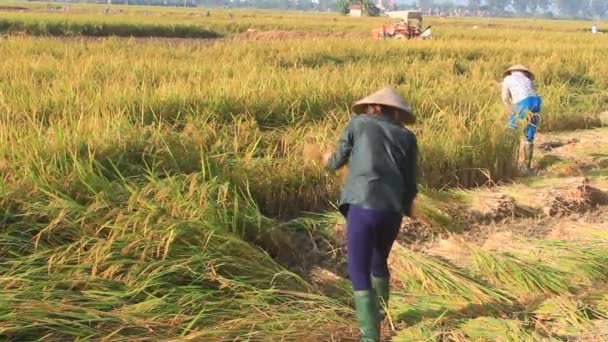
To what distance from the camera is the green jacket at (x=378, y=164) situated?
7.94 feet

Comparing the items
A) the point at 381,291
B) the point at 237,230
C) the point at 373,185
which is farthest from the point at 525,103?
the point at 373,185

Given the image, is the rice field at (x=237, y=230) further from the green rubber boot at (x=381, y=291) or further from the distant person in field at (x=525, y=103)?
the distant person in field at (x=525, y=103)

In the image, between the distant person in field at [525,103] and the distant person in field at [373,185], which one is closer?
the distant person in field at [373,185]

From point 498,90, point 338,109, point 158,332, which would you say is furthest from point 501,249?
point 498,90

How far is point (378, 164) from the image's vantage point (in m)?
2.43

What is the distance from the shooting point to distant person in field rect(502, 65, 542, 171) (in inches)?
219

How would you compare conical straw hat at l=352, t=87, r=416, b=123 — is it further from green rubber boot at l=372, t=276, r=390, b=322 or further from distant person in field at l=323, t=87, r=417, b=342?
green rubber boot at l=372, t=276, r=390, b=322

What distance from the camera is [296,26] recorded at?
1192 inches

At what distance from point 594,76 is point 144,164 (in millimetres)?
9968

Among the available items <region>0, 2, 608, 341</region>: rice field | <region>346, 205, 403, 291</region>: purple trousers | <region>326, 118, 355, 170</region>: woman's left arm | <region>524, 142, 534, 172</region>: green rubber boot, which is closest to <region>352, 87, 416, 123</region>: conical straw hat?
<region>326, 118, 355, 170</region>: woman's left arm

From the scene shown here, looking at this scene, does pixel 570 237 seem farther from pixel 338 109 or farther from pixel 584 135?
pixel 584 135

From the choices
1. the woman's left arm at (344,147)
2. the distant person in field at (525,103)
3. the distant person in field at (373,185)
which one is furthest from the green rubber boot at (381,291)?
the distant person in field at (525,103)

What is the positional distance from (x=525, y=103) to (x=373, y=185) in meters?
3.74

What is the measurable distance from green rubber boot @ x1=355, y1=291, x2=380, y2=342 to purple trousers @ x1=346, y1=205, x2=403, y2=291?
33 millimetres
